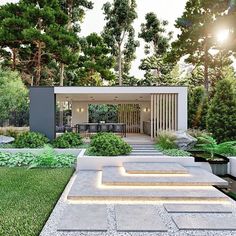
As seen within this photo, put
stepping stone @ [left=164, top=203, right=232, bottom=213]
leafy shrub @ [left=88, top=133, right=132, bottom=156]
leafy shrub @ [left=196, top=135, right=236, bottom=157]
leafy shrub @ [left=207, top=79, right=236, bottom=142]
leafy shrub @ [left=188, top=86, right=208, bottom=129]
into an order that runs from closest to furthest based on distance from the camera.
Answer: stepping stone @ [left=164, top=203, right=232, bottom=213], leafy shrub @ [left=88, top=133, right=132, bottom=156], leafy shrub @ [left=196, top=135, right=236, bottom=157], leafy shrub @ [left=207, top=79, right=236, bottom=142], leafy shrub @ [left=188, top=86, right=208, bottom=129]

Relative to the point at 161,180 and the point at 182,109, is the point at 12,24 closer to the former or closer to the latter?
the point at 182,109

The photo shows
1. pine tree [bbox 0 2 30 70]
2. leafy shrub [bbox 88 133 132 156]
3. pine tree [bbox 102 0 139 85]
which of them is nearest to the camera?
leafy shrub [bbox 88 133 132 156]

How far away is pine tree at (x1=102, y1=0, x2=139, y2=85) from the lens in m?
28.5

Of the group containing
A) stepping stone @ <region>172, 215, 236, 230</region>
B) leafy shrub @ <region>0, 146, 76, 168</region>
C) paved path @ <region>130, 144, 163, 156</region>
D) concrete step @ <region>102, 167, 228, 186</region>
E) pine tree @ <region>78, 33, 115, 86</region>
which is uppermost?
pine tree @ <region>78, 33, 115, 86</region>

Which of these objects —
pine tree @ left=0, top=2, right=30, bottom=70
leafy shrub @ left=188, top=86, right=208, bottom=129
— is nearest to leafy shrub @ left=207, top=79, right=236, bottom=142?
leafy shrub @ left=188, top=86, right=208, bottom=129

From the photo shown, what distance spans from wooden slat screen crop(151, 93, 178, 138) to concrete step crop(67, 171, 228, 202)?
22.7 feet

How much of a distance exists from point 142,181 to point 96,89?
706cm

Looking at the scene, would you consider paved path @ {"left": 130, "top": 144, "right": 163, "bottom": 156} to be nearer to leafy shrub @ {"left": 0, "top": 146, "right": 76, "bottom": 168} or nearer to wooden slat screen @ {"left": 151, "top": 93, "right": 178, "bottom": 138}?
wooden slat screen @ {"left": 151, "top": 93, "right": 178, "bottom": 138}

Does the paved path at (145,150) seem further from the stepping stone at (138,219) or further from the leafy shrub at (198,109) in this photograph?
the leafy shrub at (198,109)

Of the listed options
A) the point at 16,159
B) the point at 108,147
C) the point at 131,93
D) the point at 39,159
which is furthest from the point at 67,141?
the point at 131,93

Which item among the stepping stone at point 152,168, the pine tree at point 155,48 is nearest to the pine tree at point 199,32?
the pine tree at point 155,48

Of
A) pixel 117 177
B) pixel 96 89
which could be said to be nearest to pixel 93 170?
pixel 117 177

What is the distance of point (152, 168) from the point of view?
8953 mm

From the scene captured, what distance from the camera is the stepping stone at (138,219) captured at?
489cm
